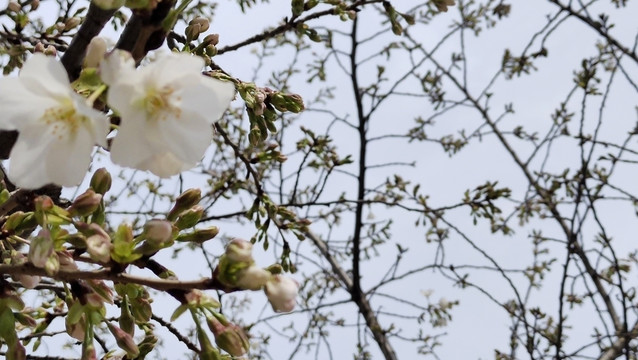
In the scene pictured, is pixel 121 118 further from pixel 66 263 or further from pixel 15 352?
pixel 15 352

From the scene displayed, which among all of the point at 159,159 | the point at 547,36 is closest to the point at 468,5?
the point at 547,36

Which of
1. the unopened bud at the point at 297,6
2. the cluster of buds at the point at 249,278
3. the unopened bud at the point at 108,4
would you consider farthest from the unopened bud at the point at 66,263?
the unopened bud at the point at 297,6

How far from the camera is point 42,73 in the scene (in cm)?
76

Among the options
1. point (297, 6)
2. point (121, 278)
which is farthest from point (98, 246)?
point (297, 6)

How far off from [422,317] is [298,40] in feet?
7.28

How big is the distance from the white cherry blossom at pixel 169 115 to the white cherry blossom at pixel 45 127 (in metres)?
0.05

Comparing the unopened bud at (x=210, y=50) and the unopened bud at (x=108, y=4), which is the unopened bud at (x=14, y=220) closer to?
the unopened bud at (x=108, y=4)

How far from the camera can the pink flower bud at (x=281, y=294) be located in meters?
0.77

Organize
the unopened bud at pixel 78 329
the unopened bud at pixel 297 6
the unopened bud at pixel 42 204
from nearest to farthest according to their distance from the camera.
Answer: the unopened bud at pixel 42 204 → the unopened bud at pixel 78 329 → the unopened bud at pixel 297 6

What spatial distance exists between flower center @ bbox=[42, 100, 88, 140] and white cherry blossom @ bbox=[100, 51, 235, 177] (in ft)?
0.34

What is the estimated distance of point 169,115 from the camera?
0.86 meters

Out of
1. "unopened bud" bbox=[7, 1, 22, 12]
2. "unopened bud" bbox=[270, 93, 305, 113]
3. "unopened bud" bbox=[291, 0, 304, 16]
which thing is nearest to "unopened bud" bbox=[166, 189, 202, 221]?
"unopened bud" bbox=[270, 93, 305, 113]

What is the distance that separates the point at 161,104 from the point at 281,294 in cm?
35

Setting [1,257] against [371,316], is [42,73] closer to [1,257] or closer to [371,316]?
[1,257]
